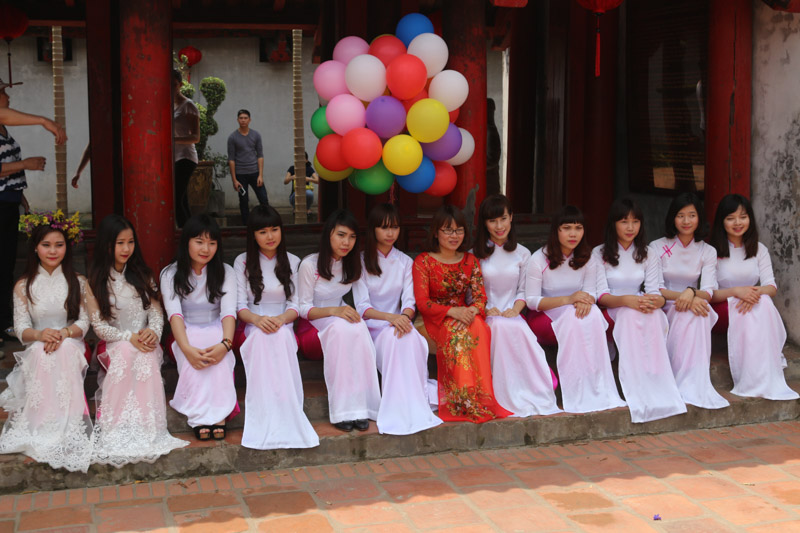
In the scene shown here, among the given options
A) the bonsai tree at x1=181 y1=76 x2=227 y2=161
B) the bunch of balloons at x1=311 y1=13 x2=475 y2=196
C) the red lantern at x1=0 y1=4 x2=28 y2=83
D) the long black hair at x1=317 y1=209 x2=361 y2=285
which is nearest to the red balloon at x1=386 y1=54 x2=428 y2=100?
the bunch of balloons at x1=311 y1=13 x2=475 y2=196

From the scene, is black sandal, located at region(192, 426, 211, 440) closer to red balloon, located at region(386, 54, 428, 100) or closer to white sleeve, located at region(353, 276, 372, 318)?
white sleeve, located at region(353, 276, 372, 318)

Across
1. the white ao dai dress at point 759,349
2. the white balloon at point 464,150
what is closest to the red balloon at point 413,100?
the white balloon at point 464,150

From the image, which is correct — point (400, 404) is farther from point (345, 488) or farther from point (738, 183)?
point (738, 183)

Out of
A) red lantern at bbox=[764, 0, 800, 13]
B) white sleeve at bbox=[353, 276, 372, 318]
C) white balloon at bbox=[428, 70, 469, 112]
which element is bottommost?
white sleeve at bbox=[353, 276, 372, 318]

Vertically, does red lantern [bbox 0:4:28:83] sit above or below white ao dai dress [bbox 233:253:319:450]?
above

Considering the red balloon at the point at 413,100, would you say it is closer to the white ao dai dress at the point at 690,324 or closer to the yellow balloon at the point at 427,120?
the yellow balloon at the point at 427,120

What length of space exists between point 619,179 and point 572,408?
11.7 ft

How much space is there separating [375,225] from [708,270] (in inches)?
82.6

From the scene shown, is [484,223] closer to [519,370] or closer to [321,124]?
[519,370]

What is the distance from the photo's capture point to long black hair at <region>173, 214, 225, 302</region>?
4906mm

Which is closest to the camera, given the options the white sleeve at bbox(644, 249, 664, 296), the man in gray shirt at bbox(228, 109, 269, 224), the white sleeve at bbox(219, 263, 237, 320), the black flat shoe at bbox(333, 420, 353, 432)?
the black flat shoe at bbox(333, 420, 353, 432)

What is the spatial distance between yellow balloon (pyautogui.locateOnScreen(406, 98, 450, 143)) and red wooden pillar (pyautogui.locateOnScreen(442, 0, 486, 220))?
57 centimetres

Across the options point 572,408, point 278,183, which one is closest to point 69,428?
point 572,408

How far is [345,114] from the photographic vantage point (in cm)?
535
